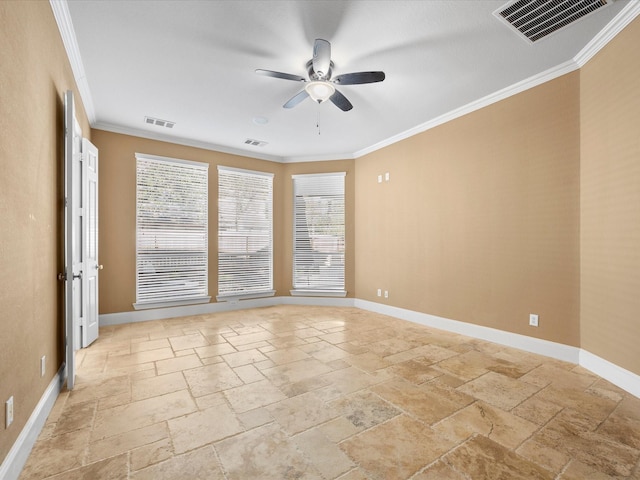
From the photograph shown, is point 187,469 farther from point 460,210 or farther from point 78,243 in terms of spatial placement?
point 460,210

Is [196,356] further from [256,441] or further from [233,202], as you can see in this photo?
[233,202]

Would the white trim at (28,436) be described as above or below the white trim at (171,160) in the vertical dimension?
below

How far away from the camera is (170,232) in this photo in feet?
16.2

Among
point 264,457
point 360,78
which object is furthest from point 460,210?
point 264,457

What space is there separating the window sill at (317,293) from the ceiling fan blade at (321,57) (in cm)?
396

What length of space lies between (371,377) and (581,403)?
1556 millimetres

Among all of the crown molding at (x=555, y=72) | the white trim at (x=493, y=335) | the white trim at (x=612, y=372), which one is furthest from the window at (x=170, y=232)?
the white trim at (x=612, y=372)

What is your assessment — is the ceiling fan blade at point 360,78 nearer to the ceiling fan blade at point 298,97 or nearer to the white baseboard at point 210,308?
the ceiling fan blade at point 298,97

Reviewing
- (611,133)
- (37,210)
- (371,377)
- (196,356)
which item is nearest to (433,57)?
(611,133)

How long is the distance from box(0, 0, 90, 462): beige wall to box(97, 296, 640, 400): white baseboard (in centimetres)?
231

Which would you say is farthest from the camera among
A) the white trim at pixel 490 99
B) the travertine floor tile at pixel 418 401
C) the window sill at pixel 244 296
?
the window sill at pixel 244 296

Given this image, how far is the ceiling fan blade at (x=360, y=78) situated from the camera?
2.55 metres

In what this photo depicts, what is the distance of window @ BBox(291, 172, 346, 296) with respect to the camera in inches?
229

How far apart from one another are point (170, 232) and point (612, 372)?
18.3ft
